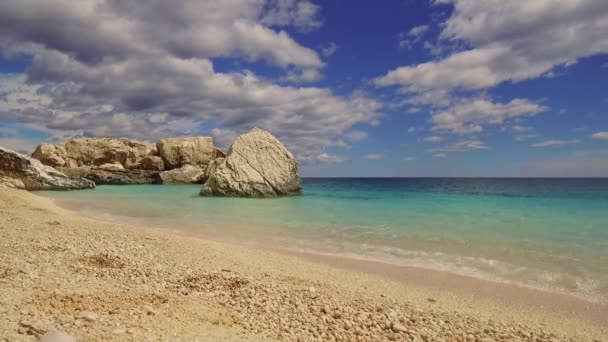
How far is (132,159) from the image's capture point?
168 ft

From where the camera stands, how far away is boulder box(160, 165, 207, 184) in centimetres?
4559

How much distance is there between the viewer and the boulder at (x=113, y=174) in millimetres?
44938

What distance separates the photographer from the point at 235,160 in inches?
989

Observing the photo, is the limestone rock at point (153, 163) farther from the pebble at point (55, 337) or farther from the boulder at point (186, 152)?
the pebble at point (55, 337)

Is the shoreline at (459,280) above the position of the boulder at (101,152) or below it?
below

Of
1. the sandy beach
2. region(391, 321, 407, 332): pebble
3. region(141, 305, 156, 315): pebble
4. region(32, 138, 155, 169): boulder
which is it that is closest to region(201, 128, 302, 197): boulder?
the sandy beach

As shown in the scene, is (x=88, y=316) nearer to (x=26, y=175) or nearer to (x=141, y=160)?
(x=26, y=175)

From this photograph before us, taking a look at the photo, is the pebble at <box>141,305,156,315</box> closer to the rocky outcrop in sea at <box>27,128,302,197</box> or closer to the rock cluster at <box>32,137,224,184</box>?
the rocky outcrop in sea at <box>27,128,302,197</box>

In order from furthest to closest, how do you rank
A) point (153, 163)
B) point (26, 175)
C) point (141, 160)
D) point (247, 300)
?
point (141, 160) → point (153, 163) → point (26, 175) → point (247, 300)

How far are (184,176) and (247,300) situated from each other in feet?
143

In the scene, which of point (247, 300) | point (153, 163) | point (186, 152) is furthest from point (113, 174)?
point (247, 300)

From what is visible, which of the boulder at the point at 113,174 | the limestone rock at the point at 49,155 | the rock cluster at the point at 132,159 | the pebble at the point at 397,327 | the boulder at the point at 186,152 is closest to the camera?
the pebble at the point at 397,327

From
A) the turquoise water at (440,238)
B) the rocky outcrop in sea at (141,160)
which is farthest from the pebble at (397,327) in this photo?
the rocky outcrop in sea at (141,160)

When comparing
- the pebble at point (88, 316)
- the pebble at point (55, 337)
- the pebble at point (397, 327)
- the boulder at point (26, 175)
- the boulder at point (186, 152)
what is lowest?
the pebble at point (397, 327)
